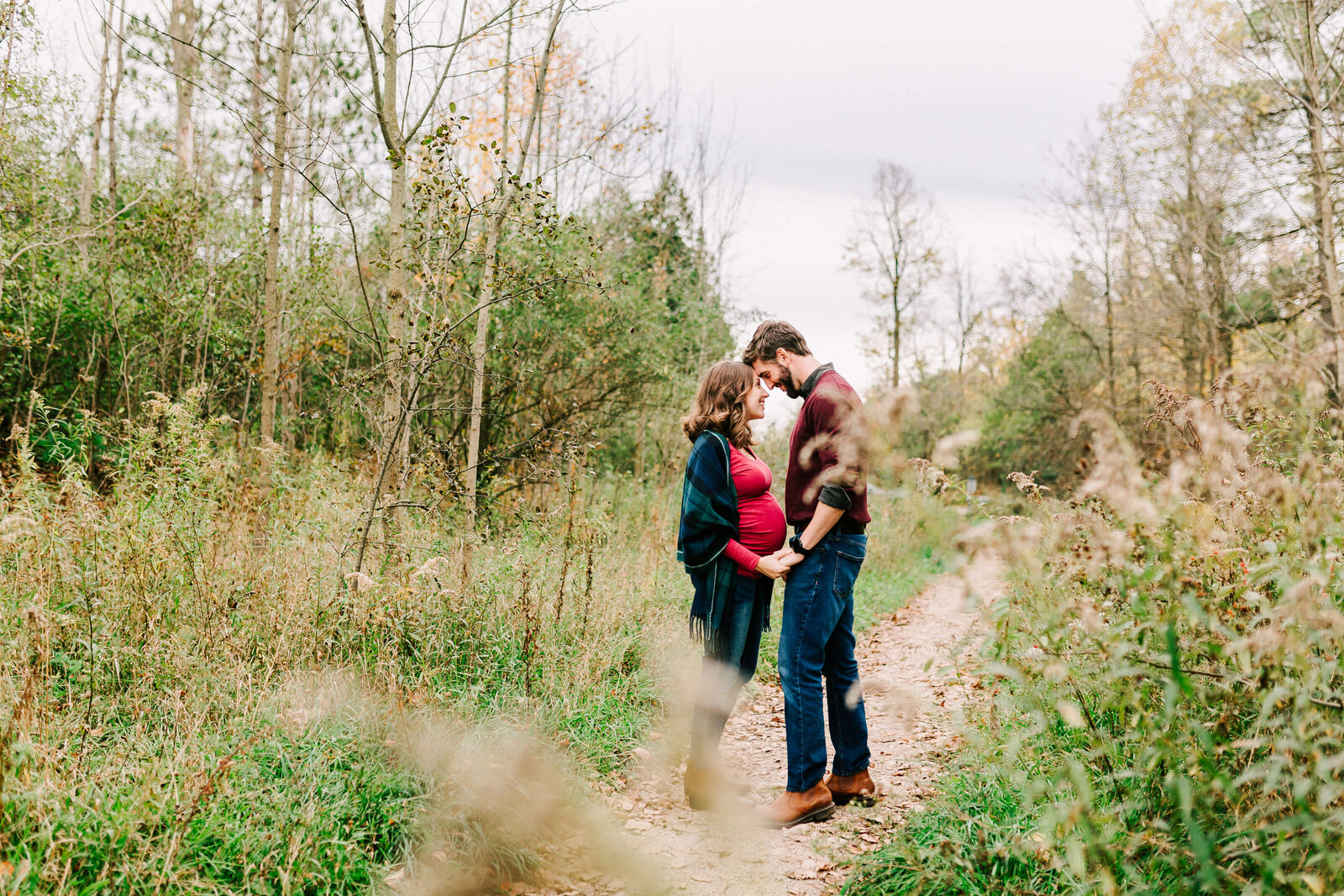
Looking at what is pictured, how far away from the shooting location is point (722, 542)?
3773 mm

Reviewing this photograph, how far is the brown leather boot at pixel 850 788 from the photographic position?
3.86 meters

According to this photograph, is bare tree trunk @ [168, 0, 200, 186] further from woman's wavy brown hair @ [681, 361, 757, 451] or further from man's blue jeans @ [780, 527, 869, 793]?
man's blue jeans @ [780, 527, 869, 793]

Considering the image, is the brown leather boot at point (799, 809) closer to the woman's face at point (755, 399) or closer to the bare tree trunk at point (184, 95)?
→ the woman's face at point (755, 399)

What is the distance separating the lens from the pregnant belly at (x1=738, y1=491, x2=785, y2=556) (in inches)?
152

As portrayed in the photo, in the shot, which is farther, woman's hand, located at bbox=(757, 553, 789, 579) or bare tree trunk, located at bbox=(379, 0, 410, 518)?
bare tree trunk, located at bbox=(379, 0, 410, 518)

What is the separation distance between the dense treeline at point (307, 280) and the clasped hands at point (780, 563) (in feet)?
8.34

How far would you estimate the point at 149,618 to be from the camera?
12.9 ft

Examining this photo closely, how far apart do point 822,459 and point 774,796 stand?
1.85 meters

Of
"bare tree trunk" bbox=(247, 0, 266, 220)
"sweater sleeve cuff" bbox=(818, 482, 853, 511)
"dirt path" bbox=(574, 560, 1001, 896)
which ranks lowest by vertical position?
"dirt path" bbox=(574, 560, 1001, 896)

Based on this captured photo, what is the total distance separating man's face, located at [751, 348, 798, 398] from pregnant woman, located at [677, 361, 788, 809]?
56 mm

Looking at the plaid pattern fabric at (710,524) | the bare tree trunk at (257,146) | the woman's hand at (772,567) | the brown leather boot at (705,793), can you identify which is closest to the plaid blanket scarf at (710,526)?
the plaid pattern fabric at (710,524)

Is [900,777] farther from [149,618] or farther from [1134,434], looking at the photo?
[1134,434]

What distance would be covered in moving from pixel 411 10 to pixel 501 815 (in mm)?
4981

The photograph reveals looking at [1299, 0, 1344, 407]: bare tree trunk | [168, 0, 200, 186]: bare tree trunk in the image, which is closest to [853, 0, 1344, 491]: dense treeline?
[1299, 0, 1344, 407]: bare tree trunk
